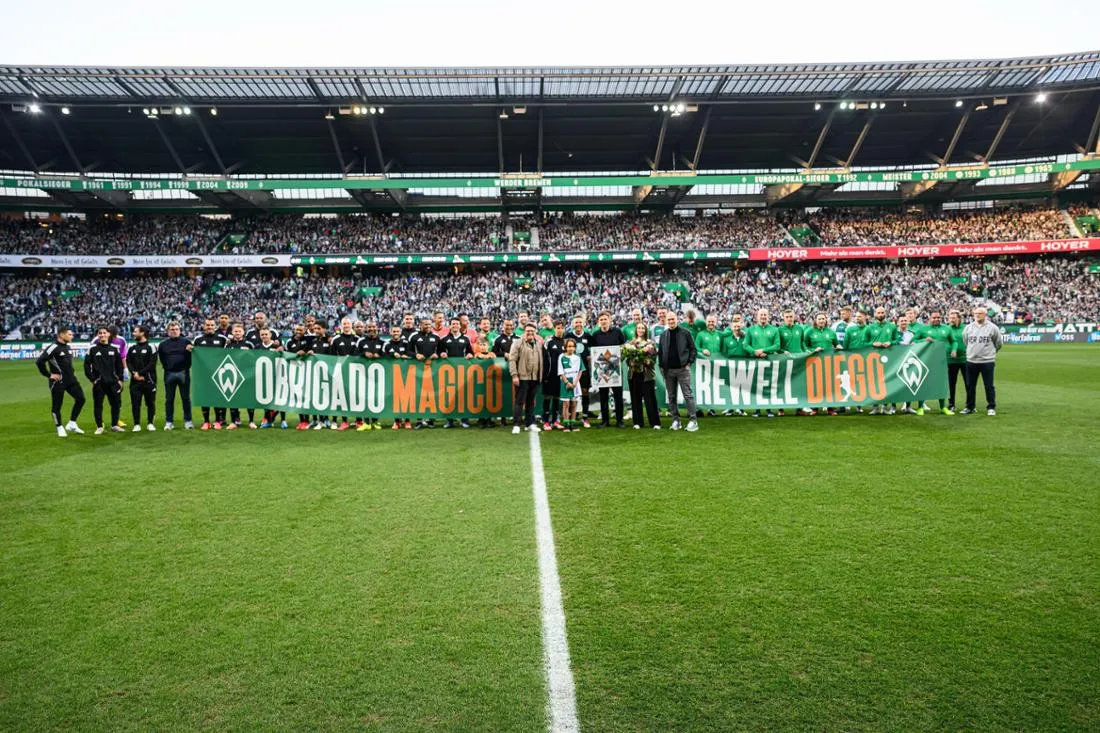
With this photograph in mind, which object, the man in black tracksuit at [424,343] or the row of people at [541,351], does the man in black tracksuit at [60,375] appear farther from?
the man in black tracksuit at [424,343]

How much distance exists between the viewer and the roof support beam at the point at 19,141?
3478cm

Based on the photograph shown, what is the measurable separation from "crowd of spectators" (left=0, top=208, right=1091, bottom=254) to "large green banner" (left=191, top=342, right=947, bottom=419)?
31.2 metres

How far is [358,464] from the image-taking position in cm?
778

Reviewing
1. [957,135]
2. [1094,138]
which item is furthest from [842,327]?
[1094,138]

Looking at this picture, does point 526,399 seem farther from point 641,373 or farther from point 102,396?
point 102,396

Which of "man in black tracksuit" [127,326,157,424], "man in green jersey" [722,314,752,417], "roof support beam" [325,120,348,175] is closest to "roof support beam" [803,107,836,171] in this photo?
"roof support beam" [325,120,348,175]

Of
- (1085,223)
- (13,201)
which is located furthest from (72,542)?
(1085,223)

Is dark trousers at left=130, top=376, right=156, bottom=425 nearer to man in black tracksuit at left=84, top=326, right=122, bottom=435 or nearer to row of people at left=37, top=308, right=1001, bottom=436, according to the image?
row of people at left=37, top=308, right=1001, bottom=436

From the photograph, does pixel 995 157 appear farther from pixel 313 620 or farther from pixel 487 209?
pixel 313 620

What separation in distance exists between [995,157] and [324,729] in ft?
169

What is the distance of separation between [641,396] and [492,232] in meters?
34.4

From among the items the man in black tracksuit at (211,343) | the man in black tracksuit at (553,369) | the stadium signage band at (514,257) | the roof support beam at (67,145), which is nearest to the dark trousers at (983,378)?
the man in black tracksuit at (553,369)

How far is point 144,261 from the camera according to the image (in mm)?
39688

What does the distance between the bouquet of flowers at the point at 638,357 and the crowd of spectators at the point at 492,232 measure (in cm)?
3229
